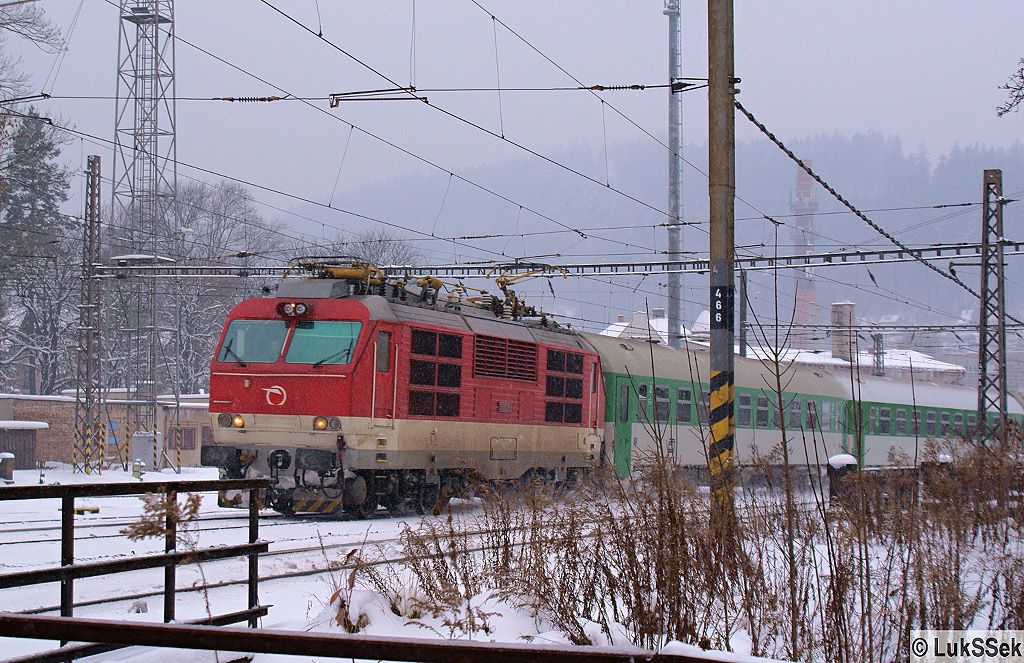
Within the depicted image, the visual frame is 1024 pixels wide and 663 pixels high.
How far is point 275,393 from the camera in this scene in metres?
15.3

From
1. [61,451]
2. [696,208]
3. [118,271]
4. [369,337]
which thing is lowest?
[61,451]

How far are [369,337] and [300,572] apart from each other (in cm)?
514

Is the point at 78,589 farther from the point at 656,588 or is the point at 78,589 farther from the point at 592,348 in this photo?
the point at 592,348

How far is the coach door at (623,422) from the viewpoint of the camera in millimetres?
21812

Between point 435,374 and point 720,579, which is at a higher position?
point 435,374

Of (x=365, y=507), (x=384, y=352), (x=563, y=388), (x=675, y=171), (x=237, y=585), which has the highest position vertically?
(x=675, y=171)

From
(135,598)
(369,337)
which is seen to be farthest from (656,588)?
(369,337)

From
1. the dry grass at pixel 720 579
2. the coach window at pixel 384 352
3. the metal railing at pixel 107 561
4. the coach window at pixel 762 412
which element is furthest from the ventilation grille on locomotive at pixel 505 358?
the coach window at pixel 762 412

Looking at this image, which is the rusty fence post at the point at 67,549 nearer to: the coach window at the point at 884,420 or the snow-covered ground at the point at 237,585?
the snow-covered ground at the point at 237,585

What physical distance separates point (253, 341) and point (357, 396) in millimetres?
1959

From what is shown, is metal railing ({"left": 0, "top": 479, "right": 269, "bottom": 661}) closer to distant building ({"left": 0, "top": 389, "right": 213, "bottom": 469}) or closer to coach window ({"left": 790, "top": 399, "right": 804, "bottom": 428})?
coach window ({"left": 790, "top": 399, "right": 804, "bottom": 428})

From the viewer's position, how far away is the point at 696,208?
133375 mm

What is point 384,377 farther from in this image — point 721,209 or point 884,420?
point 884,420

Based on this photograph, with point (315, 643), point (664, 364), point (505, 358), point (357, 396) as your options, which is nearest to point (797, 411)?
point (664, 364)
